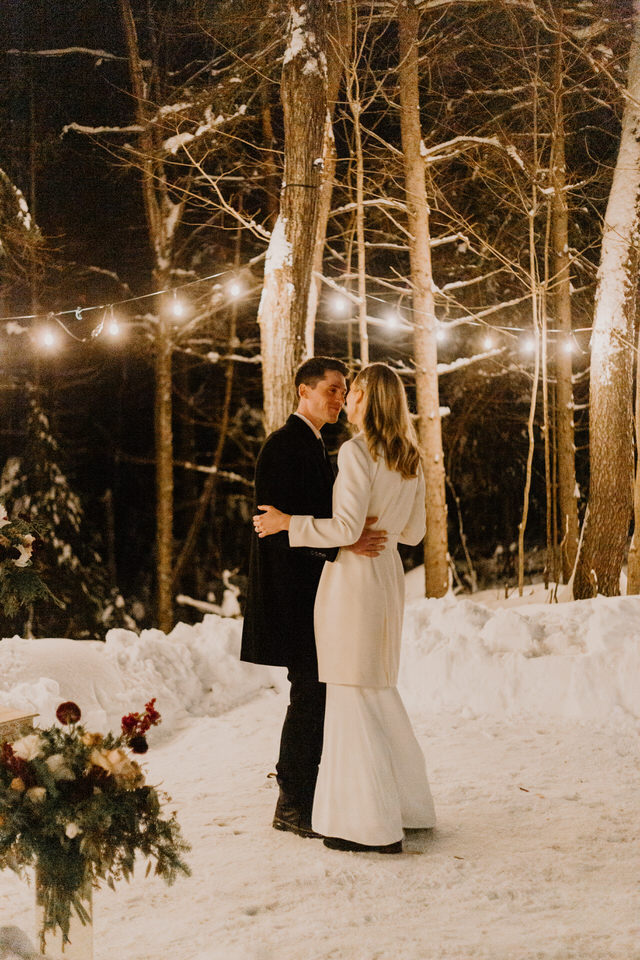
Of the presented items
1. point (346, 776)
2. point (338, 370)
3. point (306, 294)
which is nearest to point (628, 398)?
point (306, 294)

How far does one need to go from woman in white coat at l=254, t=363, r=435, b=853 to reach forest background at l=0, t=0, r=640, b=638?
659 cm

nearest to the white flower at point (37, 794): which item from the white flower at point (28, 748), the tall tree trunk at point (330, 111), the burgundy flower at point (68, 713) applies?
the white flower at point (28, 748)

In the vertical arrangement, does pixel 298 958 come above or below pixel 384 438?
below

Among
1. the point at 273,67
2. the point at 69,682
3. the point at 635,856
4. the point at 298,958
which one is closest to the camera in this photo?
the point at 298,958

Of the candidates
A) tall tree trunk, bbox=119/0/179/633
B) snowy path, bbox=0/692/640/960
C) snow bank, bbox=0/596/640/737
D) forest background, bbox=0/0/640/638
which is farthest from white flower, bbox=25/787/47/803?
tall tree trunk, bbox=119/0/179/633

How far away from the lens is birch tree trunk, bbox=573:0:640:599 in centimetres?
989

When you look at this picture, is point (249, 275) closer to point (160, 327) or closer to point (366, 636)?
point (160, 327)

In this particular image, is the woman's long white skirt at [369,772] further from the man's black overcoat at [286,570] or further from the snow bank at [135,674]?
the snow bank at [135,674]

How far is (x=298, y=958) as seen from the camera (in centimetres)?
291

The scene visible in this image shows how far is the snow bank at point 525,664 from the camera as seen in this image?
235 inches

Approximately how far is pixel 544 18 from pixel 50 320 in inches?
305

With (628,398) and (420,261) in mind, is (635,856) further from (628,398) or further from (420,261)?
(420,261)

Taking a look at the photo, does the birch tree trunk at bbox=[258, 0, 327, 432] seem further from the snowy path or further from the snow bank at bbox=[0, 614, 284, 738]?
the snowy path

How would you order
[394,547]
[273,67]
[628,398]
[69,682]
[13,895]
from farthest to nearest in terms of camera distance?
[273,67] → [628,398] → [69,682] → [394,547] → [13,895]
